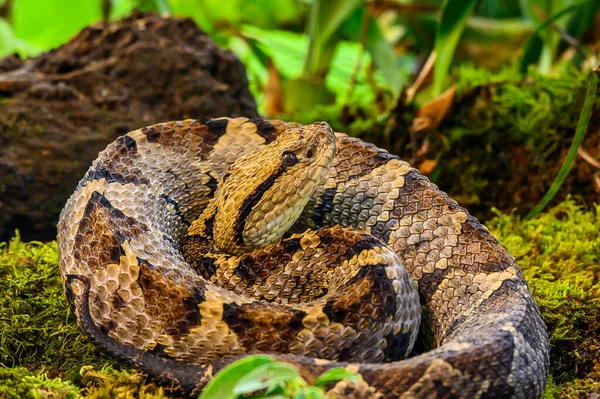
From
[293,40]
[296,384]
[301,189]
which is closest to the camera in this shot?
[296,384]

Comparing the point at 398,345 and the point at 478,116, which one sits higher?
the point at 478,116

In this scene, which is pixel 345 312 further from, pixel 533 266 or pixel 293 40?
pixel 293 40

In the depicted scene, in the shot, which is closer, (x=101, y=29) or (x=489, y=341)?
(x=489, y=341)

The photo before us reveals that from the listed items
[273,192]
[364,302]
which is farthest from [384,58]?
[364,302]

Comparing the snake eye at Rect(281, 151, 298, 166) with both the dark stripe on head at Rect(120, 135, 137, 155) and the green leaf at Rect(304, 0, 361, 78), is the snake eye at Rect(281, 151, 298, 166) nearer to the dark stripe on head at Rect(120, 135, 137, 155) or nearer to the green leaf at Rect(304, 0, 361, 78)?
the dark stripe on head at Rect(120, 135, 137, 155)

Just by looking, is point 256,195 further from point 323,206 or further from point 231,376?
point 231,376

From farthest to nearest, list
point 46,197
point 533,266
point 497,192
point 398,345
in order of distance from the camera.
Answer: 1. point 497,192
2. point 46,197
3. point 533,266
4. point 398,345

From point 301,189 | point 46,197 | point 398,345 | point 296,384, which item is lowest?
point 46,197

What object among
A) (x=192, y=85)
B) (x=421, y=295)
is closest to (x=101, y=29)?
(x=192, y=85)
